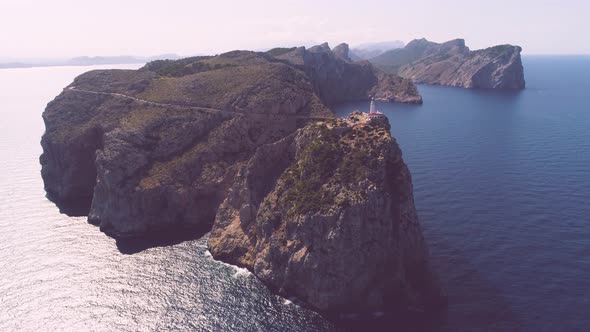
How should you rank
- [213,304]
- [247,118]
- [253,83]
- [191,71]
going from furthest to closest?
[191,71]
[253,83]
[247,118]
[213,304]

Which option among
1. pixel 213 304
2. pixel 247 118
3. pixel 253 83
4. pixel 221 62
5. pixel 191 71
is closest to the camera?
pixel 213 304

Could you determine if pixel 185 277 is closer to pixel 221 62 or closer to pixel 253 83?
pixel 253 83

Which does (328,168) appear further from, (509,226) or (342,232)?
(509,226)

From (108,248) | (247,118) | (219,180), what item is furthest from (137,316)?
(247,118)

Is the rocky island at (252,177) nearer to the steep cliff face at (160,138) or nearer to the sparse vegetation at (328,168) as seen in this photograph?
the sparse vegetation at (328,168)

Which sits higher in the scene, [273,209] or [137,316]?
[273,209]

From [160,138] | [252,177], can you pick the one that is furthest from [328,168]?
[160,138]

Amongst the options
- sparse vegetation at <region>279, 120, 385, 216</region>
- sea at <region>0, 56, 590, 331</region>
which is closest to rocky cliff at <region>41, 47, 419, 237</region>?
sea at <region>0, 56, 590, 331</region>
